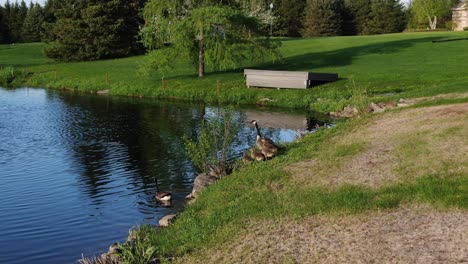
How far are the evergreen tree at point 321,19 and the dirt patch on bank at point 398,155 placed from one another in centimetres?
9420

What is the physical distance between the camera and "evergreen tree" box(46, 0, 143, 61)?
7594cm

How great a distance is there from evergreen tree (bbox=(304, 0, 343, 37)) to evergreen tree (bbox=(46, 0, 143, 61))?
4552 cm

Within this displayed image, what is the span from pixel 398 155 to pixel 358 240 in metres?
5.98

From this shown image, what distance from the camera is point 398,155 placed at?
1611 centimetres

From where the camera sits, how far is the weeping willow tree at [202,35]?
45656 millimetres

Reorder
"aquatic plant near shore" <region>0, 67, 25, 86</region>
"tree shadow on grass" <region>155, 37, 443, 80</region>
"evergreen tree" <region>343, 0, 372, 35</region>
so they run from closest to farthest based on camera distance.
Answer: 1. "tree shadow on grass" <region>155, 37, 443, 80</region>
2. "aquatic plant near shore" <region>0, 67, 25, 86</region>
3. "evergreen tree" <region>343, 0, 372, 35</region>

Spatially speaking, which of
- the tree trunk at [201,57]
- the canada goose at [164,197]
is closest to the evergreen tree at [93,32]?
the tree trunk at [201,57]

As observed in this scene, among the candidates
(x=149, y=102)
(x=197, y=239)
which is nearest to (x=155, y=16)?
(x=149, y=102)

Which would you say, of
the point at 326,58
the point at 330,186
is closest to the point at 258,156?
the point at 330,186

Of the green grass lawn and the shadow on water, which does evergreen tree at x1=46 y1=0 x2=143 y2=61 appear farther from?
the shadow on water

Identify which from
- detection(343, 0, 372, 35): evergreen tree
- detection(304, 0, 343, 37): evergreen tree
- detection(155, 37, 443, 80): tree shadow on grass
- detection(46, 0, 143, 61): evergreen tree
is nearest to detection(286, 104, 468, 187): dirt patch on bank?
detection(155, 37, 443, 80): tree shadow on grass

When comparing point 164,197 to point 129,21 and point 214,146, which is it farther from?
point 129,21

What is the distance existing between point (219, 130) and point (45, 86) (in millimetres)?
42861

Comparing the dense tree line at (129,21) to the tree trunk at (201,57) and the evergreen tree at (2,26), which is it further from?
the tree trunk at (201,57)
